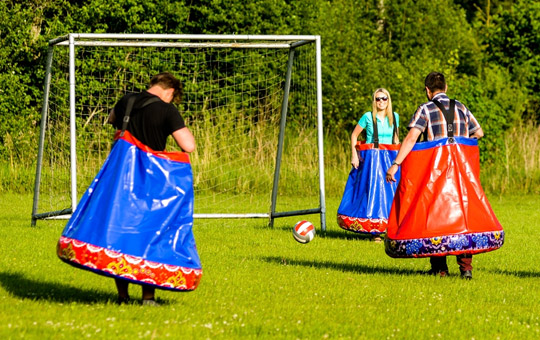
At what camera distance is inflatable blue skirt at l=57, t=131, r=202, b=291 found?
6.98 metres

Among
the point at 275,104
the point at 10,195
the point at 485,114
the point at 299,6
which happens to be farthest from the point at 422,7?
the point at 10,195

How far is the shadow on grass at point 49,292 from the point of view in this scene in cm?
789

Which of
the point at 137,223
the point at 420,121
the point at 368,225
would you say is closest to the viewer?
the point at 137,223

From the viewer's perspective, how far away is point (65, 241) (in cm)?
705

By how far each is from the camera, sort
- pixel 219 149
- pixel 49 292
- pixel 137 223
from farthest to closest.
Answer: pixel 219 149 → pixel 49 292 → pixel 137 223

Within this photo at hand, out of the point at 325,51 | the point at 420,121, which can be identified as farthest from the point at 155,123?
the point at 325,51

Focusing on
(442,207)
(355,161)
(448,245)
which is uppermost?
(355,161)

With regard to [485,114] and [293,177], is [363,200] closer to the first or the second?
[293,177]

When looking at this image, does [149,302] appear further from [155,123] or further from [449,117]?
[449,117]

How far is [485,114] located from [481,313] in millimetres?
18577

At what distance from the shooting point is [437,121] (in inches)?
368

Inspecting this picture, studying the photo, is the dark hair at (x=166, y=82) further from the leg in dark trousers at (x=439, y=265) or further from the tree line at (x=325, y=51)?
the tree line at (x=325, y=51)

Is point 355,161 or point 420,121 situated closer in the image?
point 420,121

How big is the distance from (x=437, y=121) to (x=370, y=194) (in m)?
4.02
